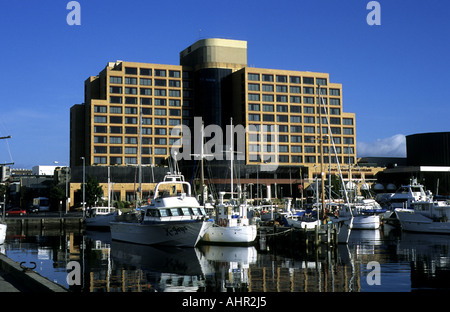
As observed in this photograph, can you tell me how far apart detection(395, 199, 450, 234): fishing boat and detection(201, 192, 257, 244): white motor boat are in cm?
2672

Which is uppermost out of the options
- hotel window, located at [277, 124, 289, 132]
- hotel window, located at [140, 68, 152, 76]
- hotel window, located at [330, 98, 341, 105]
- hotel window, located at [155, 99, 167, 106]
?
hotel window, located at [140, 68, 152, 76]

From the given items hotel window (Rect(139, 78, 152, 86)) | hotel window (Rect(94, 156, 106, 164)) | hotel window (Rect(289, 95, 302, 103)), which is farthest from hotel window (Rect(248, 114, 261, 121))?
hotel window (Rect(94, 156, 106, 164))

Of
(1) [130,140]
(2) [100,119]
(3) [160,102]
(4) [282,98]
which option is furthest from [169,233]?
(4) [282,98]

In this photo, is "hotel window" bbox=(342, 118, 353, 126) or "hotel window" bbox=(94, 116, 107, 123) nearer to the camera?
"hotel window" bbox=(94, 116, 107, 123)

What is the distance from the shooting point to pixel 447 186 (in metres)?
136

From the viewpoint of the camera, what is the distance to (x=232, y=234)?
150 ft

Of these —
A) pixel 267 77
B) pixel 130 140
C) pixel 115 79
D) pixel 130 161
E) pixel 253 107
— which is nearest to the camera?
pixel 130 161

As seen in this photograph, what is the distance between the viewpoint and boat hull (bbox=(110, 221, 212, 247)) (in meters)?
43.3

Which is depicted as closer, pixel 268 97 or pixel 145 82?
pixel 145 82

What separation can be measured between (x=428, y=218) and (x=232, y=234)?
29431 millimetres

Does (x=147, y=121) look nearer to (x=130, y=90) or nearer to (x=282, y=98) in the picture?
(x=130, y=90)

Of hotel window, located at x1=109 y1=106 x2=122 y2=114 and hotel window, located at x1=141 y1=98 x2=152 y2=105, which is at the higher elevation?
hotel window, located at x1=141 y1=98 x2=152 y2=105

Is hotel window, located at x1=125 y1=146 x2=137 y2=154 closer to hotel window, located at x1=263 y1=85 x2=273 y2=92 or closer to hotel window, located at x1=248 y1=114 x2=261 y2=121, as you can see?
→ hotel window, located at x1=248 y1=114 x2=261 y2=121
